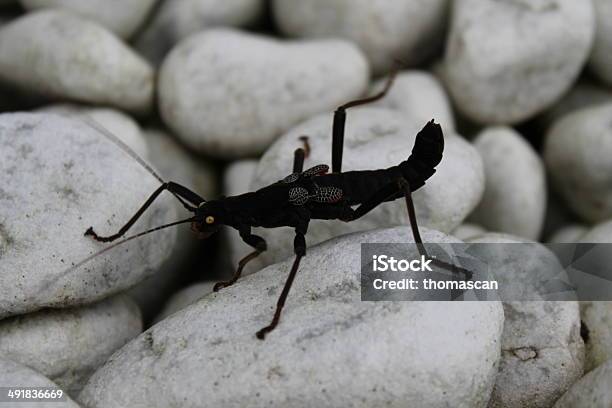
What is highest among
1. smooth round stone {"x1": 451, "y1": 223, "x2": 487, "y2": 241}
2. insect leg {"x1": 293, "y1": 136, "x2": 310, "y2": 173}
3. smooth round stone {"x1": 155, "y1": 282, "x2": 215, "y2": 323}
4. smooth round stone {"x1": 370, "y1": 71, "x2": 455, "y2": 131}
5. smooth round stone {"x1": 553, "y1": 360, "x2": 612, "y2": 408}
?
insect leg {"x1": 293, "y1": 136, "x2": 310, "y2": 173}

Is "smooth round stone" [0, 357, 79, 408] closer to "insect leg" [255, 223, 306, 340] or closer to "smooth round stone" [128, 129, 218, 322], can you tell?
"insect leg" [255, 223, 306, 340]

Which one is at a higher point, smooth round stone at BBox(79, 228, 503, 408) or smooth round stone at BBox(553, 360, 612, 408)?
smooth round stone at BBox(79, 228, 503, 408)

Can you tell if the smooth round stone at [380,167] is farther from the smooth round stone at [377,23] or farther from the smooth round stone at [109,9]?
the smooth round stone at [109,9]

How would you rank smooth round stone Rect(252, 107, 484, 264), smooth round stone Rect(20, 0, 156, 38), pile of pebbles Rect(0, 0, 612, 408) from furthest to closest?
1. smooth round stone Rect(20, 0, 156, 38)
2. smooth round stone Rect(252, 107, 484, 264)
3. pile of pebbles Rect(0, 0, 612, 408)

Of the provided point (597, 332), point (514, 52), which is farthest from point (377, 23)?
point (597, 332)

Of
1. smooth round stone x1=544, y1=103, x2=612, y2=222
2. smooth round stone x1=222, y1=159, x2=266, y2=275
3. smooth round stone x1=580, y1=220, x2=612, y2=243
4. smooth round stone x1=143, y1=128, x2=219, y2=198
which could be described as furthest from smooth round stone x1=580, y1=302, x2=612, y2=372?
smooth round stone x1=143, y1=128, x2=219, y2=198
